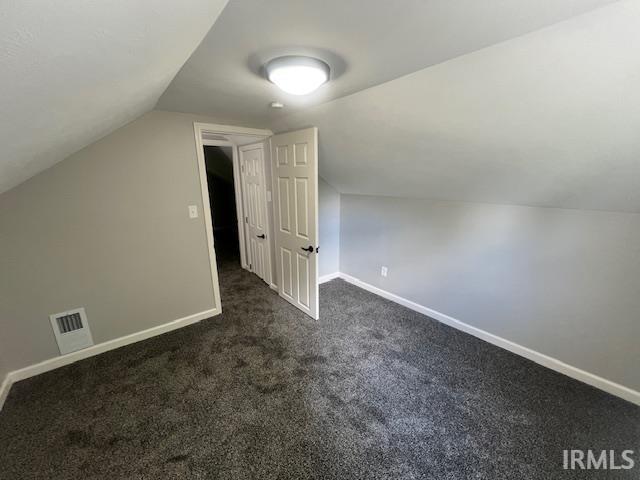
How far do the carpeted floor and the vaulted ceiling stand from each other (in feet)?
4.57

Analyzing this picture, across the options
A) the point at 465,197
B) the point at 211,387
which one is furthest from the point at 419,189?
the point at 211,387

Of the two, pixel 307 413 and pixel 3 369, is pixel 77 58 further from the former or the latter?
pixel 3 369

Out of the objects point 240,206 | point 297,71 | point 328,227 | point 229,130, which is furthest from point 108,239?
point 328,227

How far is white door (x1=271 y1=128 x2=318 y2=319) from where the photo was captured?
242cm

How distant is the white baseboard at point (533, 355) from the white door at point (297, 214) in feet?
3.70

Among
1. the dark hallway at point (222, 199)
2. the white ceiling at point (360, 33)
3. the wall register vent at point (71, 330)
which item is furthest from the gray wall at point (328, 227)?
the wall register vent at point (71, 330)

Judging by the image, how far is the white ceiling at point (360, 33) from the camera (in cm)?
88

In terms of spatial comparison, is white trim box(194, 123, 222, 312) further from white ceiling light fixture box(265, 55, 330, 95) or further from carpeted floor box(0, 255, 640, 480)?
white ceiling light fixture box(265, 55, 330, 95)

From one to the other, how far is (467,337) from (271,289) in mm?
2280

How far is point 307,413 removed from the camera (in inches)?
66.4

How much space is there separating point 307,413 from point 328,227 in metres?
2.29

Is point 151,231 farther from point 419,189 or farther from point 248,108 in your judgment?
point 419,189

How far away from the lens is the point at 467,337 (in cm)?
244

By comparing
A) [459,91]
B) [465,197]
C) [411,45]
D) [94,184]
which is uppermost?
[411,45]
